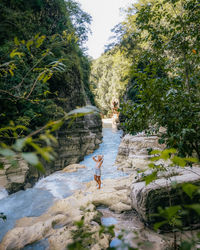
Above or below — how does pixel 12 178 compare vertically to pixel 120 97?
below

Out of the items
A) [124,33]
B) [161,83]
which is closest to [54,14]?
[124,33]

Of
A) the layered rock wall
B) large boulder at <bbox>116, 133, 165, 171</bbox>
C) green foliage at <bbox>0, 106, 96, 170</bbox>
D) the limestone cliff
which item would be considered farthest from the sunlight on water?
green foliage at <bbox>0, 106, 96, 170</bbox>

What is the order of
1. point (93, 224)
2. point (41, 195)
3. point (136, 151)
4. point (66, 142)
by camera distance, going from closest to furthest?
point (93, 224)
point (41, 195)
point (136, 151)
point (66, 142)

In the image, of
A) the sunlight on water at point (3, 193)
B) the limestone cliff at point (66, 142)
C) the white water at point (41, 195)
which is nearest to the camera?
the white water at point (41, 195)

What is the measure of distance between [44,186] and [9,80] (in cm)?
511

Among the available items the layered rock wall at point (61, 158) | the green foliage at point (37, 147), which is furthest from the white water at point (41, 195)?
the green foliage at point (37, 147)

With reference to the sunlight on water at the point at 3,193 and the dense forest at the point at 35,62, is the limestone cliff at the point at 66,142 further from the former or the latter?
the sunlight on water at the point at 3,193

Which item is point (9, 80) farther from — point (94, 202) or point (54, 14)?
point (54, 14)

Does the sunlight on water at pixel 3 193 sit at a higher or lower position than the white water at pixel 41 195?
higher

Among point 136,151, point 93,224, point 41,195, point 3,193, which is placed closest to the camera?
point 93,224

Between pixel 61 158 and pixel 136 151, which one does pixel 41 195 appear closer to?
pixel 61 158

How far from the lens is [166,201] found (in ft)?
11.1

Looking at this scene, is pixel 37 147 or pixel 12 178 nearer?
pixel 37 147

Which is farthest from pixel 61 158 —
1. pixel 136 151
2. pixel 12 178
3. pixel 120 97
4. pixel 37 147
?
pixel 37 147
